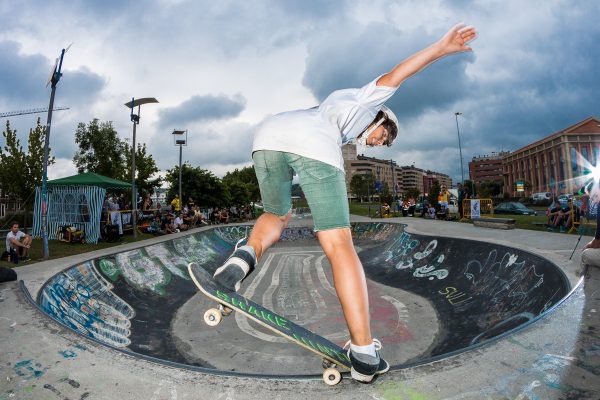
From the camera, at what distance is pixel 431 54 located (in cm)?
193

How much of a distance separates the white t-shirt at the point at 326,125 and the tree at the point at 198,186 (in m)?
33.8

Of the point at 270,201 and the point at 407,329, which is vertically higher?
the point at 270,201

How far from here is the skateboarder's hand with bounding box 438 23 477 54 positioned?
6.37 feet

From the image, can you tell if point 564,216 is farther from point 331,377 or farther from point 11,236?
point 11,236

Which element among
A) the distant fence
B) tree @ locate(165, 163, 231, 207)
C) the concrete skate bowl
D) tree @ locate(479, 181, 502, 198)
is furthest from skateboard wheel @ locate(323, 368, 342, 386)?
tree @ locate(479, 181, 502, 198)

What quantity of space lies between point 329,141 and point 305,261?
8885 millimetres

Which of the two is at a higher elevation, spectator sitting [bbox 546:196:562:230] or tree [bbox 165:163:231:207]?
tree [bbox 165:163:231:207]

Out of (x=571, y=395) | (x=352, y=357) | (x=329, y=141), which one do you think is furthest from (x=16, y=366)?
(x=571, y=395)

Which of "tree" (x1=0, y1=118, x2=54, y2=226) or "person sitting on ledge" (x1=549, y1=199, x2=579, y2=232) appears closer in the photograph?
"person sitting on ledge" (x1=549, y1=199, x2=579, y2=232)

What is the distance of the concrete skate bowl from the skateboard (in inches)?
5.5

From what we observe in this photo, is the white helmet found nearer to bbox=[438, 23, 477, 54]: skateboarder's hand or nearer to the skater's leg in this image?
bbox=[438, 23, 477, 54]: skateboarder's hand

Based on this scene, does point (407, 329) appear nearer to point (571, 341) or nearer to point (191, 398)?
point (571, 341)

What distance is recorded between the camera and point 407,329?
475cm

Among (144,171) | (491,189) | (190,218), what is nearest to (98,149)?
(144,171)
